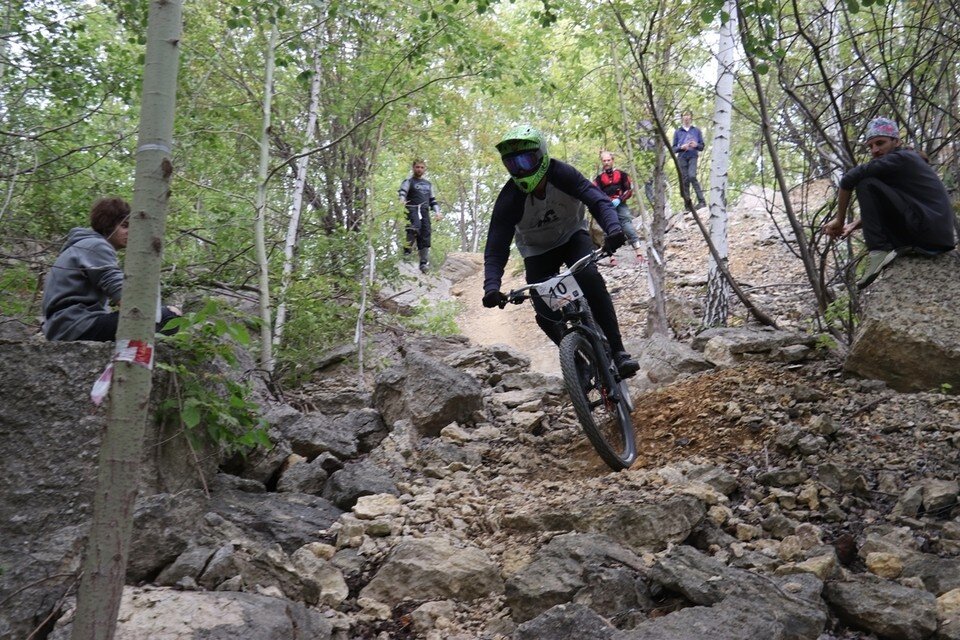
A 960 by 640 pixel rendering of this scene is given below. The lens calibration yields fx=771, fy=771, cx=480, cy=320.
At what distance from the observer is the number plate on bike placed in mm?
5398

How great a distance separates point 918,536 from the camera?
3891mm

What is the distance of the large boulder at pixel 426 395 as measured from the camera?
6582mm

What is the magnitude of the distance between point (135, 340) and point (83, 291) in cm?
305

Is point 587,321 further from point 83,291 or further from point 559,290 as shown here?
point 83,291

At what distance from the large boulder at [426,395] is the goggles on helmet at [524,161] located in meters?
2.18

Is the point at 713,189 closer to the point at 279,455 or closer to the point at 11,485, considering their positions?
the point at 279,455

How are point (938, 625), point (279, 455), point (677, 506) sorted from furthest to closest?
point (279, 455)
point (677, 506)
point (938, 625)

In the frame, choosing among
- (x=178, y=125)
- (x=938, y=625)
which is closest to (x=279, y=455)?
(x=938, y=625)

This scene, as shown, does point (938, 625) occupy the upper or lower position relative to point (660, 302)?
lower

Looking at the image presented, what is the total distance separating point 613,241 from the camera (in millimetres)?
5262

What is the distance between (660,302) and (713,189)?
1.87 m

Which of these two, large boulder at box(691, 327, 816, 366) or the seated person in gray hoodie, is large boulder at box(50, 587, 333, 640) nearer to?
the seated person in gray hoodie

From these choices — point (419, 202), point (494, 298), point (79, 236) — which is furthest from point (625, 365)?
point (419, 202)

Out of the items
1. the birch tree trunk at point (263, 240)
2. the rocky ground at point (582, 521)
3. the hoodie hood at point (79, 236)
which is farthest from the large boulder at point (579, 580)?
the birch tree trunk at point (263, 240)
